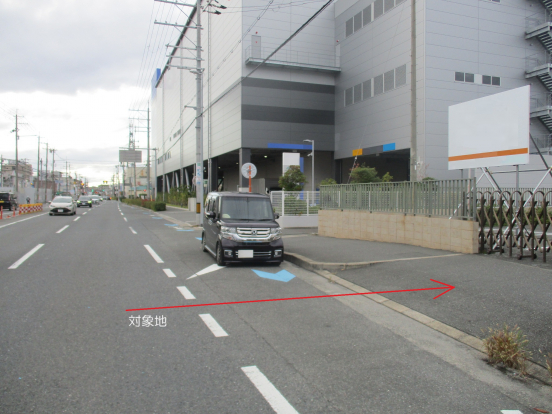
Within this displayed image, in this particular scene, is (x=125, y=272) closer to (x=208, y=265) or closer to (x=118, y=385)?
(x=208, y=265)

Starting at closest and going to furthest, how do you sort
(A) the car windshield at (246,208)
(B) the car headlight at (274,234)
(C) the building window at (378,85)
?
1. (B) the car headlight at (274,234)
2. (A) the car windshield at (246,208)
3. (C) the building window at (378,85)

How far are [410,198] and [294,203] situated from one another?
373 inches

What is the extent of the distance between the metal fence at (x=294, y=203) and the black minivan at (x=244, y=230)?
10362mm

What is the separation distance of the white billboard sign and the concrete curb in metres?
5.33

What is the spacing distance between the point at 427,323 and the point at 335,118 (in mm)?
34766

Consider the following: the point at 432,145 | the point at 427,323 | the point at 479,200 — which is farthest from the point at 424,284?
the point at 432,145

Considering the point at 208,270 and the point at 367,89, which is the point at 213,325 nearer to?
the point at 208,270

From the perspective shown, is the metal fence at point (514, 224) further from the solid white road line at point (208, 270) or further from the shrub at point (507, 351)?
the solid white road line at point (208, 270)

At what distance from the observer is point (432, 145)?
28.0 meters

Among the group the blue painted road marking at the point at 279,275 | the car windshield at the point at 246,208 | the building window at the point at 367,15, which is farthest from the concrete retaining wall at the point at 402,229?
the building window at the point at 367,15

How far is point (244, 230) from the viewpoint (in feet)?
31.7

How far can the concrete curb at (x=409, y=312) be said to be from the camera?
4.23 metres

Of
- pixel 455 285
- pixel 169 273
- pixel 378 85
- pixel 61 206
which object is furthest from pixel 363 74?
pixel 455 285

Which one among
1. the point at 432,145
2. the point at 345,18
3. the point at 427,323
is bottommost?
the point at 427,323
